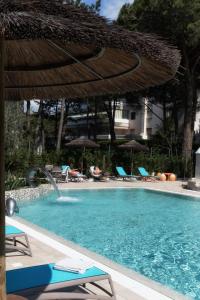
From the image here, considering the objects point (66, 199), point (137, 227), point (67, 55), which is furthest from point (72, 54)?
point (66, 199)

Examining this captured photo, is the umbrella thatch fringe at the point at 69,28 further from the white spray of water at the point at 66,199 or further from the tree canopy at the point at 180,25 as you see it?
the tree canopy at the point at 180,25

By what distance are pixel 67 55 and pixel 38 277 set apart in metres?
Answer: 2.35

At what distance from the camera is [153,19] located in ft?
86.9

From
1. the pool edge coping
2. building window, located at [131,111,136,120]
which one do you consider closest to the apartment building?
building window, located at [131,111,136,120]

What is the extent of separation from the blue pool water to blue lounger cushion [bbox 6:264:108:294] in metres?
2.43

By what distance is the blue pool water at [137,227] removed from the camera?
7715 mm

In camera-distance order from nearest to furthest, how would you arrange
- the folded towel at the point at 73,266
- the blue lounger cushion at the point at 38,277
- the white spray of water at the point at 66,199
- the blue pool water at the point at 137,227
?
the blue lounger cushion at the point at 38,277, the folded towel at the point at 73,266, the blue pool water at the point at 137,227, the white spray of water at the point at 66,199

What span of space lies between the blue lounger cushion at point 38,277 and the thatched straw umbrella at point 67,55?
947mm

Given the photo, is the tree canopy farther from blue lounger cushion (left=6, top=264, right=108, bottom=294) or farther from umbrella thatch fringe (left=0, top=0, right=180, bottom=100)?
blue lounger cushion (left=6, top=264, right=108, bottom=294)

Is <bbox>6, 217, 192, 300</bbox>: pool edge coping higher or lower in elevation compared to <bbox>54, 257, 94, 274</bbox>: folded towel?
lower

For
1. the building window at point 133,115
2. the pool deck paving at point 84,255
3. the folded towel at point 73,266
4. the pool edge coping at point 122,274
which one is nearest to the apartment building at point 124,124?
the building window at point 133,115

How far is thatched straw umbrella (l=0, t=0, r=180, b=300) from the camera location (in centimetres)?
278

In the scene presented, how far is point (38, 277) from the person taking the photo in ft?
14.7

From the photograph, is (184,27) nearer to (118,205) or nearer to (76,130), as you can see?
(118,205)
